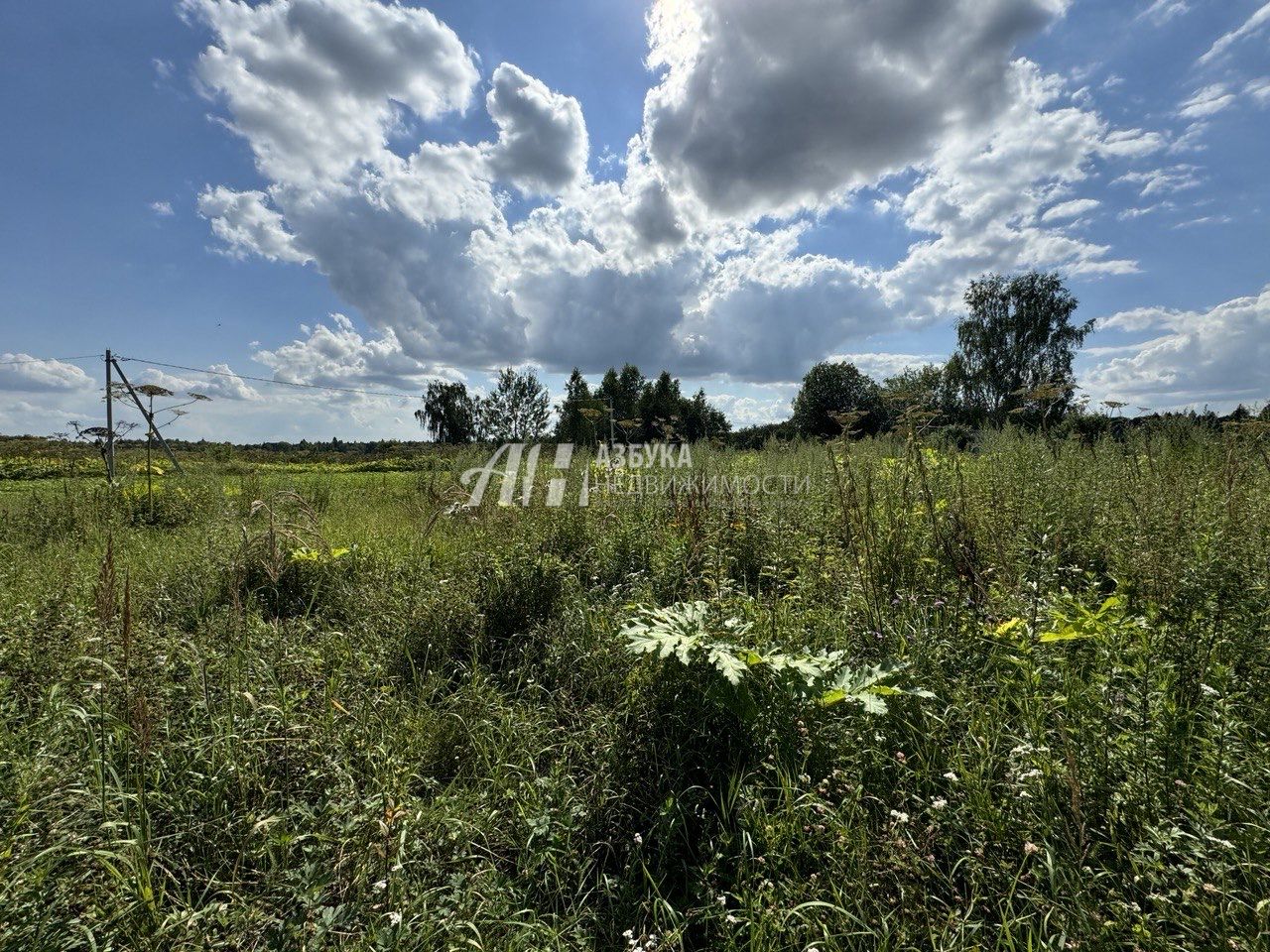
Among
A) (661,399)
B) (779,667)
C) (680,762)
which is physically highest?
(661,399)

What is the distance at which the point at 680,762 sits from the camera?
196 cm

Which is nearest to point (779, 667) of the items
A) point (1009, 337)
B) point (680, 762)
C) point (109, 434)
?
point (680, 762)

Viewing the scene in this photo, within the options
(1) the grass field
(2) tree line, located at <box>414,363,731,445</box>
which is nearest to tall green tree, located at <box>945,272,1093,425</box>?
(2) tree line, located at <box>414,363,731,445</box>

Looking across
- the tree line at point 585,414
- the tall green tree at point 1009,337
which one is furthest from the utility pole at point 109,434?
the tall green tree at point 1009,337

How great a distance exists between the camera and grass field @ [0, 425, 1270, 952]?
137 centimetres

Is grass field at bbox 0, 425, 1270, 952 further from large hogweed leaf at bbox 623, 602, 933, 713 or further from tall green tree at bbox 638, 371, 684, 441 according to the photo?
tall green tree at bbox 638, 371, 684, 441

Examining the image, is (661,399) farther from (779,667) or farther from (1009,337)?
(779,667)

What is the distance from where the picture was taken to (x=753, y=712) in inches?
75.4

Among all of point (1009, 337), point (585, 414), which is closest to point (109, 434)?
point (585, 414)

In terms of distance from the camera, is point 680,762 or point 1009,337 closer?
point 680,762

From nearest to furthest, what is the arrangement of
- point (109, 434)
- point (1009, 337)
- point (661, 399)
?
point (109, 434), point (1009, 337), point (661, 399)

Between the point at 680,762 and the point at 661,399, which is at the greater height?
the point at 661,399

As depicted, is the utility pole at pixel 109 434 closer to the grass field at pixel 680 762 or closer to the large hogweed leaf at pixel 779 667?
the grass field at pixel 680 762

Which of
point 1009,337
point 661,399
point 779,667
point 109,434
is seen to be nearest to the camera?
point 779,667
